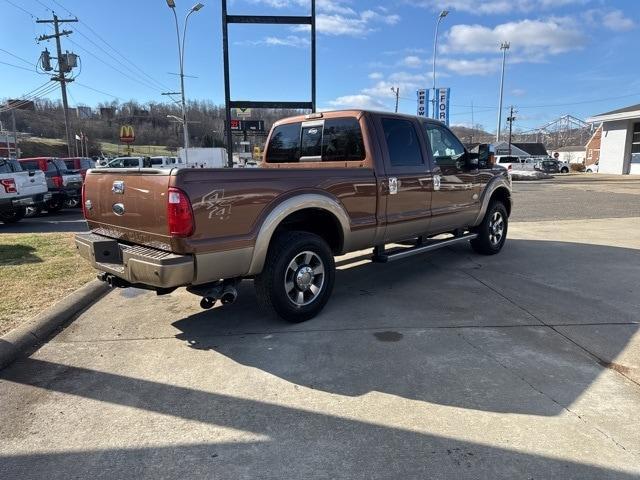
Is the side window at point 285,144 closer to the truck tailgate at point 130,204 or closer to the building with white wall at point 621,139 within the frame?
the truck tailgate at point 130,204

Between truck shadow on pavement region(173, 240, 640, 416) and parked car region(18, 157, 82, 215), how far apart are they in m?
12.1

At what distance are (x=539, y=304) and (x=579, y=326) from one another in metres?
0.68

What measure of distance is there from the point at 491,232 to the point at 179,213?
220 inches

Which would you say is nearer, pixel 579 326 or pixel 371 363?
pixel 371 363

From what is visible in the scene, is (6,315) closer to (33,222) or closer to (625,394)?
(625,394)

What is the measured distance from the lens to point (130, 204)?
13.3ft

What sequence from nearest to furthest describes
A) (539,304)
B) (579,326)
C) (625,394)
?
(625,394) < (579,326) < (539,304)

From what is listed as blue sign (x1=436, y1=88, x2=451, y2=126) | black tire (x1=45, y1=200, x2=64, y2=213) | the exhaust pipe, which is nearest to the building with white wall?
blue sign (x1=436, y1=88, x2=451, y2=126)

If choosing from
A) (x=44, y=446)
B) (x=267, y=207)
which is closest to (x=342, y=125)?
(x=267, y=207)

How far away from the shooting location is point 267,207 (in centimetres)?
414

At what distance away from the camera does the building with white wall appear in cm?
3838

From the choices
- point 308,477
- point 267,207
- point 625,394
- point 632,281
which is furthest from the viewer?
point 632,281

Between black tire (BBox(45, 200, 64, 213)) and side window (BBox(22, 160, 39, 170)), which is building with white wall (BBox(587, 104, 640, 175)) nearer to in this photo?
black tire (BBox(45, 200, 64, 213))

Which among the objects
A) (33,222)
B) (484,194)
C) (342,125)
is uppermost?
(342,125)
